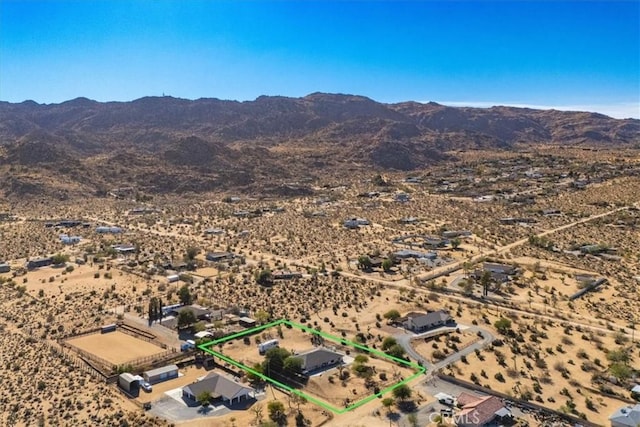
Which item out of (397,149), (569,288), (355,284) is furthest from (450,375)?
(397,149)

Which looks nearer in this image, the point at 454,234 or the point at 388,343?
the point at 388,343

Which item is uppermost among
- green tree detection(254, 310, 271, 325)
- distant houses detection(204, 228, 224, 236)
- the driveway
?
distant houses detection(204, 228, 224, 236)

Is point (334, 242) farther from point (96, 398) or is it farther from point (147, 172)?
point (147, 172)

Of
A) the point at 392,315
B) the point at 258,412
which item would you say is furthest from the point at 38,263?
the point at 258,412

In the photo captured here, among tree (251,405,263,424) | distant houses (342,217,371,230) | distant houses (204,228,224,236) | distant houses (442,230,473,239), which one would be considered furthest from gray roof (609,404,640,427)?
distant houses (204,228,224,236)

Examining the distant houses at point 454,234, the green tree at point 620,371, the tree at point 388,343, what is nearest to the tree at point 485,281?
the tree at point 388,343

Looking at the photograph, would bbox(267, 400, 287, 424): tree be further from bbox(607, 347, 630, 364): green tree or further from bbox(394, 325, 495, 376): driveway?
bbox(607, 347, 630, 364): green tree

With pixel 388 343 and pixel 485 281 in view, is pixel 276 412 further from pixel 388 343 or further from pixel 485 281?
pixel 485 281
